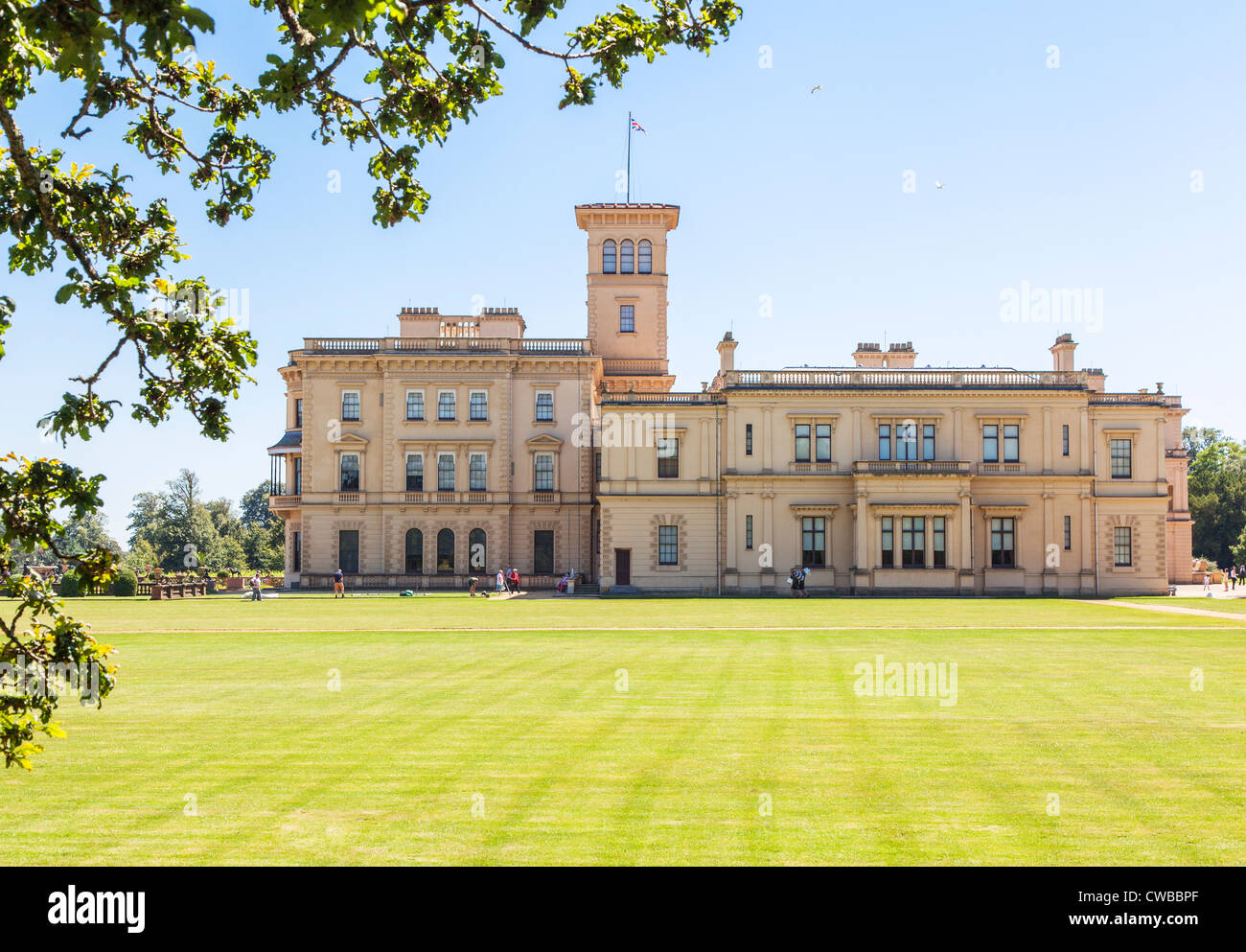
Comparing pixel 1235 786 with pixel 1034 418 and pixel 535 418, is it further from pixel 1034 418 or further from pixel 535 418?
pixel 535 418

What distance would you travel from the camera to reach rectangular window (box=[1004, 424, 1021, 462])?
57.6 metres

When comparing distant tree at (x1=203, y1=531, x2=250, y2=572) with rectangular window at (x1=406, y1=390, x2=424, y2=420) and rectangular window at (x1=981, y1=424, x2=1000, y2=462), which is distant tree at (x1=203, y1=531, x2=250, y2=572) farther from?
rectangular window at (x1=981, y1=424, x2=1000, y2=462)

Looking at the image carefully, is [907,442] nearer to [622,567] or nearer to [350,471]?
[622,567]

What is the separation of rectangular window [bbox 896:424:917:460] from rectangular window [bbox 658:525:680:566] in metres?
13.1

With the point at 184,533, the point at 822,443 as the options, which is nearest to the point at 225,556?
the point at 184,533

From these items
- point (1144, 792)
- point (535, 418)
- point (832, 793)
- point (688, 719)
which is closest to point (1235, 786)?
point (1144, 792)

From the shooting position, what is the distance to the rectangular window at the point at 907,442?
5722 cm

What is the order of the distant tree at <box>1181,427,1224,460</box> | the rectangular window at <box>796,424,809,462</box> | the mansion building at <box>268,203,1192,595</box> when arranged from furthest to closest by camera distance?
the distant tree at <box>1181,427,1224,460</box>, the rectangular window at <box>796,424,809,462</box>, the mansion building at <box>268,203,1192,595</box>

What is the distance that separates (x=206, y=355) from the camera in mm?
5691

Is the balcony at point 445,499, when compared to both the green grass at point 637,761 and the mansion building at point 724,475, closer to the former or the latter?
the mansion building at point 724,475

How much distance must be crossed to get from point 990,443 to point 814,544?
11456 mm

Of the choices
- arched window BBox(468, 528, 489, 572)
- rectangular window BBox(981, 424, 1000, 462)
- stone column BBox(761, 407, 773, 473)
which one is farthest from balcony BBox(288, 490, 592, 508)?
rectangular window BBox(981, 424, 1000, 462)

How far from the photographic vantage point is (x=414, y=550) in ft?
209
